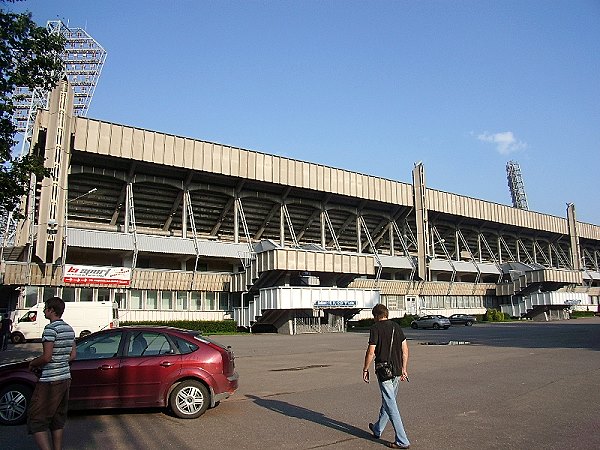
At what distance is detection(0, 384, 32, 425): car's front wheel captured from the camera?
8.45 meters

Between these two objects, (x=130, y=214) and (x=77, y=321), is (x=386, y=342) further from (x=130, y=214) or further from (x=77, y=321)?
(x=130, y=214)

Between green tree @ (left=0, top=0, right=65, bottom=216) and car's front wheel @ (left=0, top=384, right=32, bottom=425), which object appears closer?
car's front wheel @ (left=0, top=384, right=32, bottom=425)

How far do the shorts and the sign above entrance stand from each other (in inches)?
1344

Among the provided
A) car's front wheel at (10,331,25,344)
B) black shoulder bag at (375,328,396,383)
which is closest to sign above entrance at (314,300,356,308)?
car's front wheel at (10,331,25,344)

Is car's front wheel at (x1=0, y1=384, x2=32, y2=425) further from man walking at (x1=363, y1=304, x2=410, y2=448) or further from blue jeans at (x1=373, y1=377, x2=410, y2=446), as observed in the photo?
blue jeans at (x1=373, y1=377, x2=410, y2=446)

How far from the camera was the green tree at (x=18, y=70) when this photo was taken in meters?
12.5

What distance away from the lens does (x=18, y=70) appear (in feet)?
42.4

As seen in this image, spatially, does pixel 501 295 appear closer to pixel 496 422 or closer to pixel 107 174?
pixel 107 174

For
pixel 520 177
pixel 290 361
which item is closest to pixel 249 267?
pixel 290 361

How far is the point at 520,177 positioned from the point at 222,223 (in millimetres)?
77883

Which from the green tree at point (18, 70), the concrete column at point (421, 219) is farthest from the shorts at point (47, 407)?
the concrete column at point (421, 219)

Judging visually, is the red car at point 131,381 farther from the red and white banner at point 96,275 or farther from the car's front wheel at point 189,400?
the red and white banner at point 96,275

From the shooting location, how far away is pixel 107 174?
141ft

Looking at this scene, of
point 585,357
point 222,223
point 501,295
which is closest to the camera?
point 585,357
